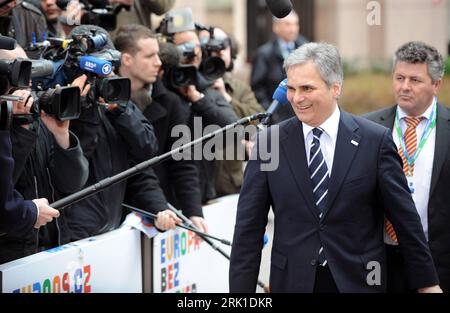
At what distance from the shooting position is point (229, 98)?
744cm

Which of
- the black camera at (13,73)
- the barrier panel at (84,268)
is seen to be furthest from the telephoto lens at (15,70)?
the barrier panel at (84,268)

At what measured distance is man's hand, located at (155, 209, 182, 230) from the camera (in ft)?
19.8

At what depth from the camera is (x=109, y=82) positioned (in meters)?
5.26

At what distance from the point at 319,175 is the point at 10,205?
5.10 ft

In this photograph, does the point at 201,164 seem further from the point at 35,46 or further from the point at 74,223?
the point at 35,46

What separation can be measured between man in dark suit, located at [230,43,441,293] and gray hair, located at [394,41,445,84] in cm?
114

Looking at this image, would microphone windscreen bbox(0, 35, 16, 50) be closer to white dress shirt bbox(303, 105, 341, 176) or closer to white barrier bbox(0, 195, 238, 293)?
white barrier bbox(0, 195, 238, 293)

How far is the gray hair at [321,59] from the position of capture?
435 cm

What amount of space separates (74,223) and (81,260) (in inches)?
14.1

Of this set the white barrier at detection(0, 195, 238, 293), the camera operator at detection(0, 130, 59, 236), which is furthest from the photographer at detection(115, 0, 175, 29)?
the camera operator at detection(0, 130, 59, 236)

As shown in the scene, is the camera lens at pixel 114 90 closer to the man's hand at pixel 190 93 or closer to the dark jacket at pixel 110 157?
the dark jacket at pixel 110 157

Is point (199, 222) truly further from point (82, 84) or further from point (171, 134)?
point (82, 84)

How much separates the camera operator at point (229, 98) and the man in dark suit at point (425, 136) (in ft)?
5.88

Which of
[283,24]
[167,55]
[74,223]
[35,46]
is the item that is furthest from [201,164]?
[283,24]
